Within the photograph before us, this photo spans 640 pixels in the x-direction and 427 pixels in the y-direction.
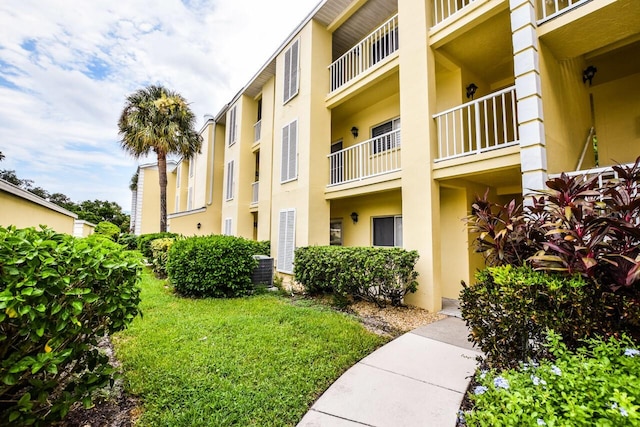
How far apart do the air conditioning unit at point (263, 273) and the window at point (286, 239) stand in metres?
0.93

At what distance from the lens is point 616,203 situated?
2.95 metres

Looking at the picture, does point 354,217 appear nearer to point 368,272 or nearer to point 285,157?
point 285,157

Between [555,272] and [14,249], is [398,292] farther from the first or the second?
[14,249]

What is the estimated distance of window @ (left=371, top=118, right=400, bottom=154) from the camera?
9411 millimetres

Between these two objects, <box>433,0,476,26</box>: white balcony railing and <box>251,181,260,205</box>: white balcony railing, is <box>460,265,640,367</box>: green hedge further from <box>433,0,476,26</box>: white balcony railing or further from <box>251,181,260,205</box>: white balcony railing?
<box>251,181,260,205</box>: white balcony railing

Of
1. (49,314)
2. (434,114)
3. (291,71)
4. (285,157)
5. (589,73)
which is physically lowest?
(49,314)

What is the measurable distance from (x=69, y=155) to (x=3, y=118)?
34.2 ft

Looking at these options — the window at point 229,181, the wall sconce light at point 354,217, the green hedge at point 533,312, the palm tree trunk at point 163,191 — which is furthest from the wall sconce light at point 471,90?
the palm tree trunk at point 163,191

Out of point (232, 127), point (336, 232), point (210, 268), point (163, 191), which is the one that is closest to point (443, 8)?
point (336, 232)

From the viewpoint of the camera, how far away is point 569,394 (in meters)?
1.69

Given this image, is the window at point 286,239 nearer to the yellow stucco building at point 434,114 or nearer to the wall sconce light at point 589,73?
the yellow stucco building at point 434,114

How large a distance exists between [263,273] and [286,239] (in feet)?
5.58

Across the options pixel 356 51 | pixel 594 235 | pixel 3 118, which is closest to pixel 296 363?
pixel 594 235

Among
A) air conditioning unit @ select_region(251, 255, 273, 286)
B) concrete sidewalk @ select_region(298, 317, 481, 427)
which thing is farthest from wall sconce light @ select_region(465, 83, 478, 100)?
air conditioning unit @ select_region(251, 255, 273, 286)
